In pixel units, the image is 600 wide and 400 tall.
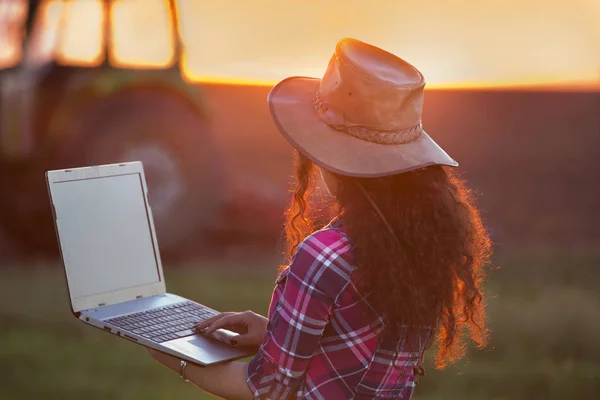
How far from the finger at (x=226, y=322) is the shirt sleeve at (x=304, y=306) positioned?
0.30m

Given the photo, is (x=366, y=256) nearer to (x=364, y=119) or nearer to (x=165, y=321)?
(x=364, y=119)

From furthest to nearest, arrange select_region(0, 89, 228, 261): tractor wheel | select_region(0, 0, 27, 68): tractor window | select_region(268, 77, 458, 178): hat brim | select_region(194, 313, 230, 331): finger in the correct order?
1. select_region(0, 0, 27, 68): tractor window
2. select_region(0, 89, 228, 261): tractor wheel
3. select_region(194, 313, 230, 331): finger
4. select_region(268, 77, 458, 178): hat brim

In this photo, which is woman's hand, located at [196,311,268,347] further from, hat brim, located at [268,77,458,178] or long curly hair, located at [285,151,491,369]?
hat brim, located at [268,77,458,178]

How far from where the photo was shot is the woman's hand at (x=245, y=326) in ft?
7.52

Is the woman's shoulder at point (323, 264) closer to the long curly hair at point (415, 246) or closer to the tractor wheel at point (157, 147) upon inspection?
the long curly hair at point (415, 246)

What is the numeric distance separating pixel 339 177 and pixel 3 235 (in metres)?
6.43

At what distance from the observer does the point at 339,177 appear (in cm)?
211

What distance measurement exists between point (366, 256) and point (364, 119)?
0.35 m

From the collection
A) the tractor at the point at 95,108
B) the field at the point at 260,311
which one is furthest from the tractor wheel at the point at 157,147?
the field at the point at 260,311

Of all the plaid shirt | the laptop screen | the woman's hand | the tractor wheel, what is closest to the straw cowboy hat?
the plaid shirt

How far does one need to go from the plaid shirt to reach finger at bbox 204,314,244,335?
0.82 ft

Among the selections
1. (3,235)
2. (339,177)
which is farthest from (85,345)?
(339,177)

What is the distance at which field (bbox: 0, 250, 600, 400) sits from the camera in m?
4.96

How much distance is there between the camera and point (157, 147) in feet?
26.5
